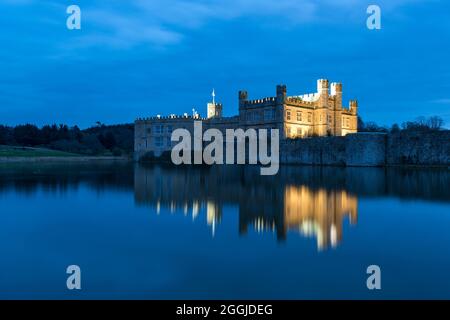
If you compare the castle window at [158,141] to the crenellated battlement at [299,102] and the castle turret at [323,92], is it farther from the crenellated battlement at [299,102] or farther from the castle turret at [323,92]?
the castle turret at [323,92]

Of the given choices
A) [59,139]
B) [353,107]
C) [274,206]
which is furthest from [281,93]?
[59,139]

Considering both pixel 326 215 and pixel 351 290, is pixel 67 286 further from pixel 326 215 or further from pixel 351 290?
pixel 326 215

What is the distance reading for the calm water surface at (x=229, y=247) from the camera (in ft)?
17.8

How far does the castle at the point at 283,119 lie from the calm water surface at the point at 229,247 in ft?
113

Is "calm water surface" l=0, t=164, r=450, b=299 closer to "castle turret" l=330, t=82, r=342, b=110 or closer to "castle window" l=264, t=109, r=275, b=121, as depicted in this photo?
"castle window" l=264, t=109, r=275, b=121

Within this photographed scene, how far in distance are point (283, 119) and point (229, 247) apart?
40501 mm

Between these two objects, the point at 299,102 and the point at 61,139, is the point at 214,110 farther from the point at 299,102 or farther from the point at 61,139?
the point at 61,139

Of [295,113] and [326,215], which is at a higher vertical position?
[295,113]

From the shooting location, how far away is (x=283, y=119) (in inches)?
1850

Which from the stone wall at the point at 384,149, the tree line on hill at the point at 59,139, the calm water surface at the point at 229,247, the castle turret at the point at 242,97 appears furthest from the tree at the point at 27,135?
the calm water surface at the point at 229,247

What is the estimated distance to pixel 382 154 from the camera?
34.8 metres
